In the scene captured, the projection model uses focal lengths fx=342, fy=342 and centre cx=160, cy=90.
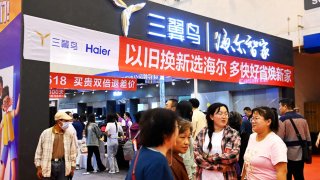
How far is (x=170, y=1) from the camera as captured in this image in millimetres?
12211

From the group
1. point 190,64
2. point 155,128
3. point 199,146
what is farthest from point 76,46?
point 155,128

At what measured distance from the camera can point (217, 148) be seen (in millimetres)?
2828

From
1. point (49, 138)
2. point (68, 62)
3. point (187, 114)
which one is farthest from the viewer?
point (68, 62)

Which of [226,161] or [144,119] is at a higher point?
[144,119]

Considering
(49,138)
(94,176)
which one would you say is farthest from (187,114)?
(94,176)

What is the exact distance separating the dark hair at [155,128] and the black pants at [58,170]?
9.59 ft

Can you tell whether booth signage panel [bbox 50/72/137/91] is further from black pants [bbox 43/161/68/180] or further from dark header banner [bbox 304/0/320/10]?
dark header banner [bbox 304/0/320/10]

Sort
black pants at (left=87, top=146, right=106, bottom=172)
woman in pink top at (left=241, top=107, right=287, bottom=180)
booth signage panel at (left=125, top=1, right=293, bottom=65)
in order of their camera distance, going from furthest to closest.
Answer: black pants at (left=87, top=146, right=106, bottom=172), booth signage panel at (left=125, top=1, right=293, bottom=65), woman in pink top at (left=241, top=107, right=287, bottom=180)

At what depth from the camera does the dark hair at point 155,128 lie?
156 centimetres

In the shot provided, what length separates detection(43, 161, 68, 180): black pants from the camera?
13.6ft

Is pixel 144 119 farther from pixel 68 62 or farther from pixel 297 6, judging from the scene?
pixel 297 6

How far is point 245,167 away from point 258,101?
804 centimetres

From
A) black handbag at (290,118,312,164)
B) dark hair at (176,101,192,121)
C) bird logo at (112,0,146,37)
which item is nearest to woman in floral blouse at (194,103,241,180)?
dark hair at (176,101,192,121)

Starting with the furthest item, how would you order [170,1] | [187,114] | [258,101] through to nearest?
[170,1] < [258,101] < [187,114]
